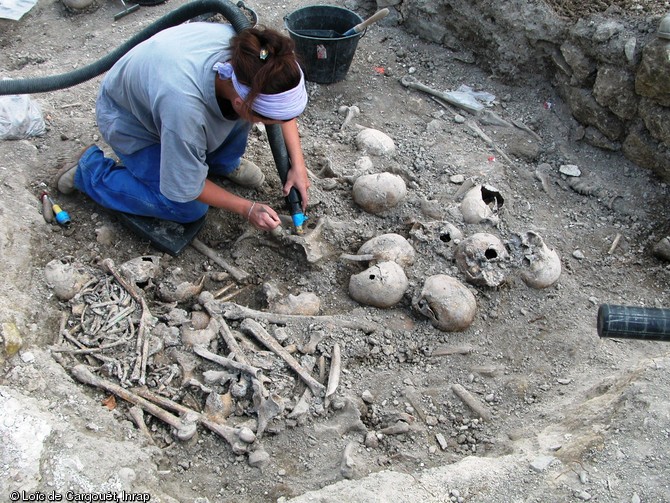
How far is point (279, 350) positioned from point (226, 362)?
276mm

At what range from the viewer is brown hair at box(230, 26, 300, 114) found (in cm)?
258

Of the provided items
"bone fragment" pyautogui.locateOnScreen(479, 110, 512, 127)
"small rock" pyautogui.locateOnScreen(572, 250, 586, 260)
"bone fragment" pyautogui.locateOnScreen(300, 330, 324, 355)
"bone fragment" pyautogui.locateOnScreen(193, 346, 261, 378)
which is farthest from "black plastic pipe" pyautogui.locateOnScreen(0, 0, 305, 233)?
"bone fragment" pyautogui.locateOnScreen(479, 110, 512, 127)

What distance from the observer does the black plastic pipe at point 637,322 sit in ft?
7.61

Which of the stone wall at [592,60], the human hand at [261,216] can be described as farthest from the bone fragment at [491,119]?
the human hand at [261,216]

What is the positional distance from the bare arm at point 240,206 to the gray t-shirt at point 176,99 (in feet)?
0.40

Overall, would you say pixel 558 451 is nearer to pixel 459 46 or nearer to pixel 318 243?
pixel 318 243

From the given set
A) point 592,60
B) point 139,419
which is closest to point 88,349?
point 139,419

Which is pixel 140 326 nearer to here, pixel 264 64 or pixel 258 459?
pixel 258 459

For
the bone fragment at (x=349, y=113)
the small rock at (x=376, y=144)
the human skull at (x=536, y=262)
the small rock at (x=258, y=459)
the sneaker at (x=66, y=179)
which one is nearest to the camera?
the small rock at (x=258, y=459)

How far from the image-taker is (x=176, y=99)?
2818 mm

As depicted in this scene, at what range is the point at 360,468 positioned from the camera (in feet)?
8.90

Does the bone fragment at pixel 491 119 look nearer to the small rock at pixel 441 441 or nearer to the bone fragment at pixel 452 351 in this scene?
the bone fragment at pixel 452 351

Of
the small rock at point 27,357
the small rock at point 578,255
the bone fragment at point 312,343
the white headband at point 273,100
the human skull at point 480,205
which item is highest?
the white headband at point 273,100

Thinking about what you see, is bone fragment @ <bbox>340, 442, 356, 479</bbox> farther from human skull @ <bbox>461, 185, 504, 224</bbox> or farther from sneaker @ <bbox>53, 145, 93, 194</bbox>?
sneaker @ <bbox>53, 145, 93, 194</bbox>
